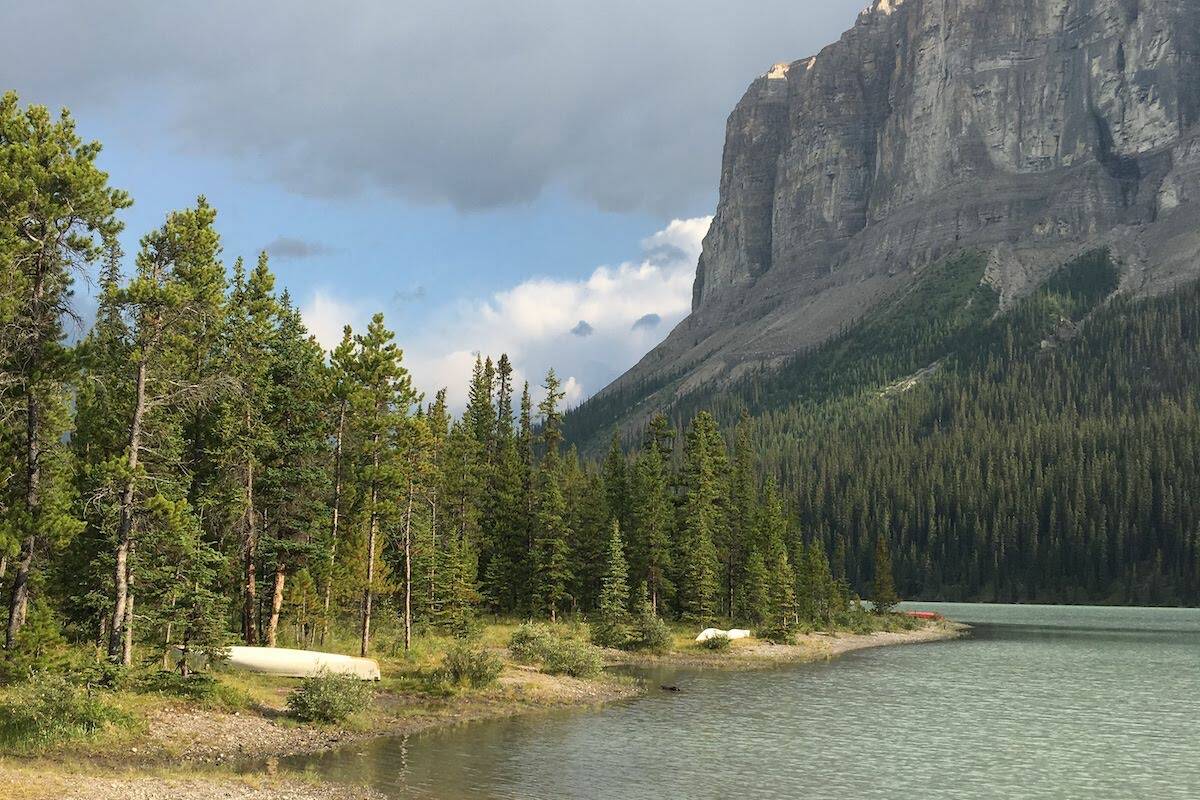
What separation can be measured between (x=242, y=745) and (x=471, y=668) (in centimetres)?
1548

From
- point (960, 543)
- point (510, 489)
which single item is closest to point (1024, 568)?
point (960, 543)

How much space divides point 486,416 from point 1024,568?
370 ft

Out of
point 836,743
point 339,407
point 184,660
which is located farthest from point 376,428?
point 836,743

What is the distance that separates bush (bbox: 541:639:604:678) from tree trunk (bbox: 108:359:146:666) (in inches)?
974

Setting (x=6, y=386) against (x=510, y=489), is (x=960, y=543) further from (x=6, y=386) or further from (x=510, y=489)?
(x=6, y=386)

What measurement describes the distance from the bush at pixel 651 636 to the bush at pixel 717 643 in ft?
12.5

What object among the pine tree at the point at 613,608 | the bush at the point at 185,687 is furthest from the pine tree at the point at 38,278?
the pine tree at the point at 613,608

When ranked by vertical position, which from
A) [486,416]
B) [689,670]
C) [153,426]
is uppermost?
[486,416]

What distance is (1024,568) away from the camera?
178000mm

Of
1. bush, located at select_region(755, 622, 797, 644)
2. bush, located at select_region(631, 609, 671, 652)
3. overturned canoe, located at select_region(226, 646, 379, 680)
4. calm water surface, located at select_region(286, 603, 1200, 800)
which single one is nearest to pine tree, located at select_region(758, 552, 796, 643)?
bush, located at select_region(755, 622, 797, 644)

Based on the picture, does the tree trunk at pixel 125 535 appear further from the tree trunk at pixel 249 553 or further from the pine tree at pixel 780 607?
the pine tree at pixel 780 607

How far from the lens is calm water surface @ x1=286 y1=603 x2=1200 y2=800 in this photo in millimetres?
30062

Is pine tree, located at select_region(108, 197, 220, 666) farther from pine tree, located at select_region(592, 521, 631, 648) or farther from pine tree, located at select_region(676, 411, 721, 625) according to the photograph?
pine tree, located at select_region(676, 411, 721, 625)

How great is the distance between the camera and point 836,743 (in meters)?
38.1
